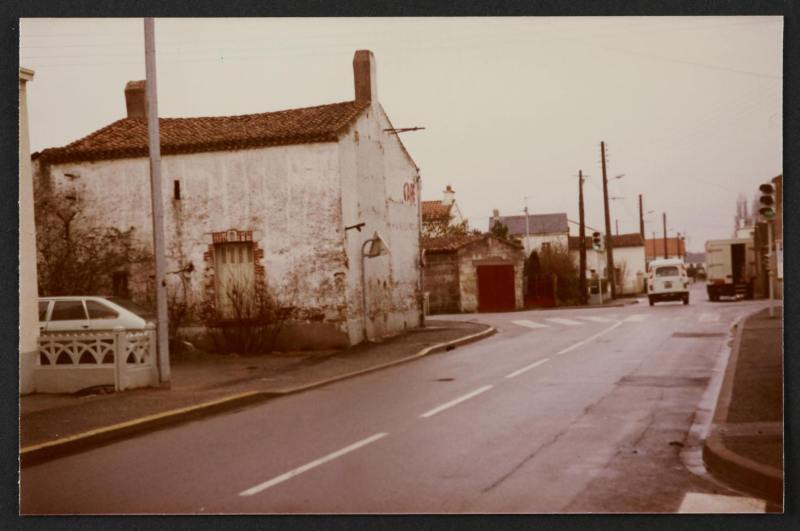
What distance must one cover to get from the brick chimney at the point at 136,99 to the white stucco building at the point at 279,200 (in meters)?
0.02

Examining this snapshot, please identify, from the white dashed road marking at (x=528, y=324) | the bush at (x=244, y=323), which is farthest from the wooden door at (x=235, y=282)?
the white dashed road marking at (x=528, y=324)

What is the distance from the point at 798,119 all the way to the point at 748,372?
2716 millimetres

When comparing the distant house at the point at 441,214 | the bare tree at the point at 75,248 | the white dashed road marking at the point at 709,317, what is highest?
the distant house at the point at 441,214

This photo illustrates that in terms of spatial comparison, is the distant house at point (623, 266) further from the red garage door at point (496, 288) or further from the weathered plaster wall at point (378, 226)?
the weathered plaster wall at point (378, 226)

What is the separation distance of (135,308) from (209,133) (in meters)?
2.31

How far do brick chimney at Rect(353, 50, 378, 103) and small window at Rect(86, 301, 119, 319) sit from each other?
3.65 metres

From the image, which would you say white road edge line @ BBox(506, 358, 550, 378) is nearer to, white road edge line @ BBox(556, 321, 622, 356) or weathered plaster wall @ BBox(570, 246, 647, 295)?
white road edge line @ BBox(556, 321, 622, 356)

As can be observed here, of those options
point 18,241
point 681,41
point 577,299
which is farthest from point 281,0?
point 577,299

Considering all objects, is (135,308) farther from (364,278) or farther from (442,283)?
(442,283)

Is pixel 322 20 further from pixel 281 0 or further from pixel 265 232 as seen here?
pixel 265 232

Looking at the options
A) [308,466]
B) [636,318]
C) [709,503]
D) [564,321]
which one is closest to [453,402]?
[308,466]

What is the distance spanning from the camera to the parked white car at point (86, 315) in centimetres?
833

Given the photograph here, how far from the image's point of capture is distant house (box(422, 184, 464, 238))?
931 centimetres

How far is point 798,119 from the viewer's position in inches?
261
